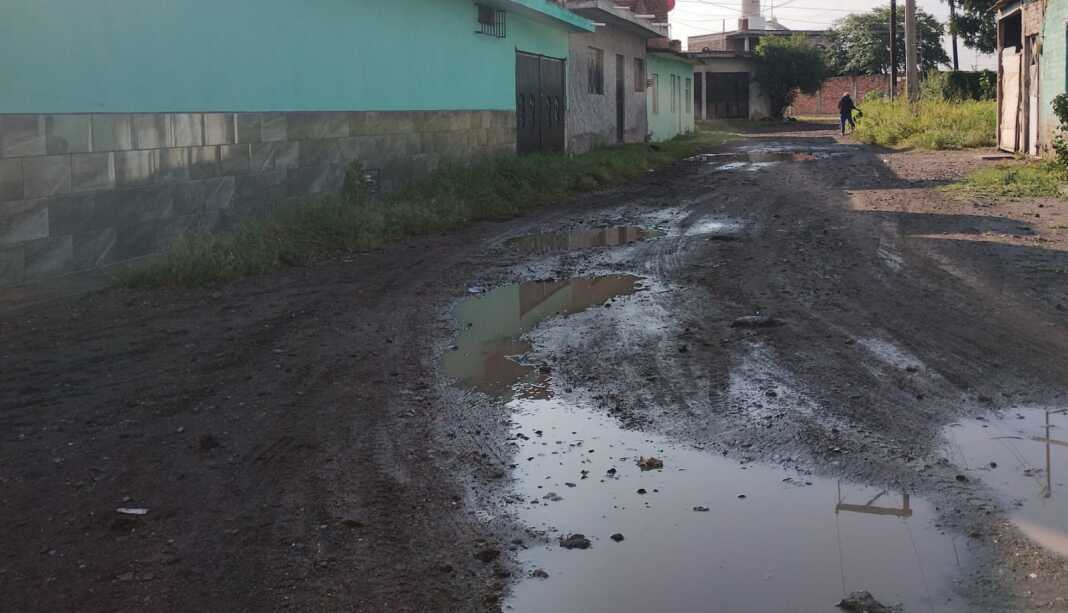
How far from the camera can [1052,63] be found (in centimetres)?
1959

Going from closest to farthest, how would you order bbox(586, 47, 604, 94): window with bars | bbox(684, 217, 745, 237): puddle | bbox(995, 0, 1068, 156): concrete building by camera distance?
bbox(684, 217, 745, 237): puddle < bbox(995, 0, 1068, 156): concrete building < bbox(586, 47, 604, 94): window with bars

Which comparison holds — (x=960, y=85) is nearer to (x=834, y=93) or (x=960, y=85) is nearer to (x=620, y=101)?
(x=620, y=101)

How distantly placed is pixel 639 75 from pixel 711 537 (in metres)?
29.4

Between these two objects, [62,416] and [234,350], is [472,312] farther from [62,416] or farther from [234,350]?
[62,416]

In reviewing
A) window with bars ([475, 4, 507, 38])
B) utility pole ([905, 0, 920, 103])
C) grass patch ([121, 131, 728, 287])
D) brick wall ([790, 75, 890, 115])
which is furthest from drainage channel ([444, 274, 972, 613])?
brick wall ([790, 75, 890, 115])

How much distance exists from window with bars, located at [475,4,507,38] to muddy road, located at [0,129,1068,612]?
33.2 feet

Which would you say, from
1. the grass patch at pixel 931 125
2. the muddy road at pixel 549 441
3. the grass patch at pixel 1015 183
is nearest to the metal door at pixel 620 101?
the grass patch at pixel 931 125

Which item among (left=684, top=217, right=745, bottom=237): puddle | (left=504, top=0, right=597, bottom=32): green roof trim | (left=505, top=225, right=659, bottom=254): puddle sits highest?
(left=504, top=0, right=597, bottom=32): green roof trim

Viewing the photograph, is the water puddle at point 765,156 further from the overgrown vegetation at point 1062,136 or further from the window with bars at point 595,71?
the overgrown vegetation at point 1062,136

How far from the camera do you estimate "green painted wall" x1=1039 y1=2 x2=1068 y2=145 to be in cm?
1875

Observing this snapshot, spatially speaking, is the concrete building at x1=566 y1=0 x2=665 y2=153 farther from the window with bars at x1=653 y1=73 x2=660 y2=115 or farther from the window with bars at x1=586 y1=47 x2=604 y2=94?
the window with bars at x1=653 y1=73 x2=660 y2=115

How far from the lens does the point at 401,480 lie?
4305 mm

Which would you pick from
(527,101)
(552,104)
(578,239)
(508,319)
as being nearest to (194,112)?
(578,239)

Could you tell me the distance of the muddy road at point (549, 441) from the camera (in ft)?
Result: 11.2
